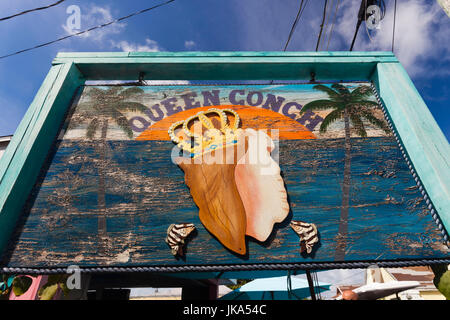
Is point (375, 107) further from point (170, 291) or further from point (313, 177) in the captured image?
point (170, 291)

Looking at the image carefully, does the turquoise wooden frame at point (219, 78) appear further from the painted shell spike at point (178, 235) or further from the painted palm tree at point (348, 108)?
the painted shell spike at point (178, 235)

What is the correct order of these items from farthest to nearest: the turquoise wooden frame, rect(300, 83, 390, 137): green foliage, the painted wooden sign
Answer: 1. rect(300, 83, 390, 137): green foliage
2. the turquoise wooden frame
3. the painted wooden sign

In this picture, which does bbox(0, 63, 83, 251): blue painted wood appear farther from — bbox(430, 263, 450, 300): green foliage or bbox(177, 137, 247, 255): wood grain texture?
bbox(430, 263, 450, 300): green foliage

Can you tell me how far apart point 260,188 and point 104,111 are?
159cm

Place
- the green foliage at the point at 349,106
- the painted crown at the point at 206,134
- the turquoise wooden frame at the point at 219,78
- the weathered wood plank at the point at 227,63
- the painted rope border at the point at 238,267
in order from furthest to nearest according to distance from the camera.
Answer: the weathered wood plank at the point at 227,63 → the green foliage at the point at 349,106 → the painted crown at the point at 206,134 → the turquoise wooden frame at the point at 219,78 → the painted rope border at the point at 238,267

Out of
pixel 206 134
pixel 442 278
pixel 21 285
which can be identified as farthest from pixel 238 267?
pixel 21 285

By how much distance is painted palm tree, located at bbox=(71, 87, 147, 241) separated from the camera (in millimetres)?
2268

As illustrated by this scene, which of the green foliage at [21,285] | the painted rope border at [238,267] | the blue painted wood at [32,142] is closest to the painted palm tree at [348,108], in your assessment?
the painted rope border at [238,267]

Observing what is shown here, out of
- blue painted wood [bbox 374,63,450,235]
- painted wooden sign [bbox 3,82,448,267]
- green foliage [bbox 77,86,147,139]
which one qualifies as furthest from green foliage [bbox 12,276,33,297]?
blue painted wood [bbox 374,63,450,235]

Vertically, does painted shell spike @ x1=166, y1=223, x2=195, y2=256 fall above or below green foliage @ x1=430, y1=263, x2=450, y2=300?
above

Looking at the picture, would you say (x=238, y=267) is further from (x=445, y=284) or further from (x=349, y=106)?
(x=349, y=106)

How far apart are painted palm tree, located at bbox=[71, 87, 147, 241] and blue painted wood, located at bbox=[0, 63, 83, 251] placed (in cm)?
19

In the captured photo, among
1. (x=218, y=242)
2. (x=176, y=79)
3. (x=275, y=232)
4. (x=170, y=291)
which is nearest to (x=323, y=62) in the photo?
(x=176, y=79)

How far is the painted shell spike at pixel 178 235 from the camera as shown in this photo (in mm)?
1775
